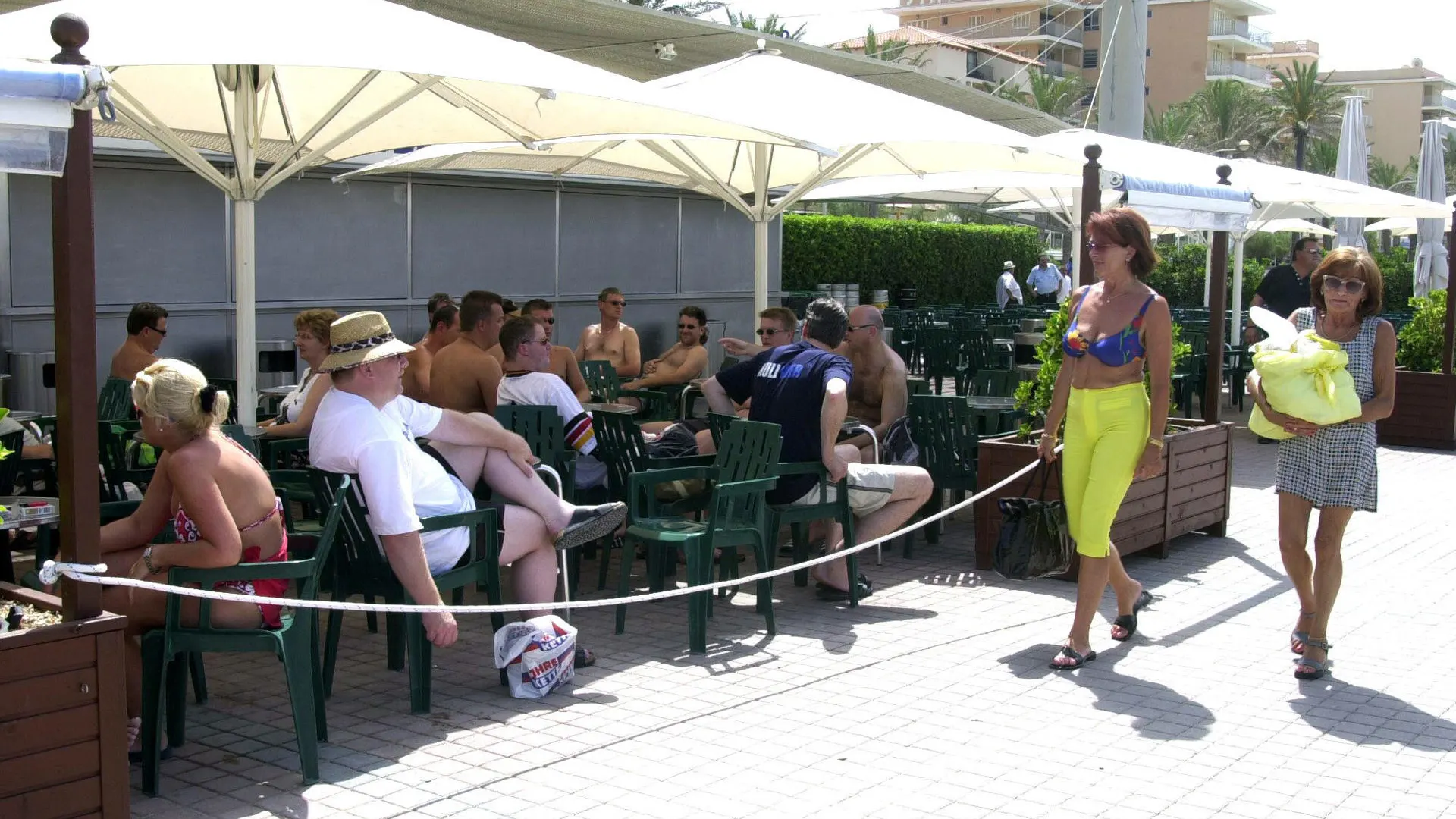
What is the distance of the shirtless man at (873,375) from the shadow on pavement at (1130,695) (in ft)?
7.30

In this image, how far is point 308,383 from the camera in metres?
6.93

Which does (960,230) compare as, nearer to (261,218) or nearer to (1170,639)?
(261,218)

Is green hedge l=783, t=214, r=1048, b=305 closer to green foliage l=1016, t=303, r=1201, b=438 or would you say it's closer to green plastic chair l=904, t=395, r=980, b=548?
green plastic chair l=904, t=395, r=980, b=548

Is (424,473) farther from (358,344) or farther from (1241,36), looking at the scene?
(1241,36)

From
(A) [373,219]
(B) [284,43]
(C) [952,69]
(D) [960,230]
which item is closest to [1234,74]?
(C) [952,69]

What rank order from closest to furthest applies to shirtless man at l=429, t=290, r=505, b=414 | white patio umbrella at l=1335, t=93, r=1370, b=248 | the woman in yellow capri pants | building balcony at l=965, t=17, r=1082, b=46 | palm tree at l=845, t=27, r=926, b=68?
1. the woman in yellow capri pants
2. shirtless man at l=429, t=290, r=505, b=414
3. white patio umbrella at l=1335, t=93, r=1370, b=248
4. palm tree at l=845, t=27, r=926, b=68
5. building balcony at l=965, t=17, r=1082, b=46

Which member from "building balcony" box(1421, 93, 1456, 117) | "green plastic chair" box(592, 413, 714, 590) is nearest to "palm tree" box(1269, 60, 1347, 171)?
"building balcony" box(1421, 93, 1456, 117)

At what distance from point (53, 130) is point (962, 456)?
5467 mm

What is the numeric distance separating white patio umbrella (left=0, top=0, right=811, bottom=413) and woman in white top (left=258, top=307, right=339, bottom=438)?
0.37 meters

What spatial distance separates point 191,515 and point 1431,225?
57.3 feet

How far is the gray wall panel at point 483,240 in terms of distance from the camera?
1327 centimetres

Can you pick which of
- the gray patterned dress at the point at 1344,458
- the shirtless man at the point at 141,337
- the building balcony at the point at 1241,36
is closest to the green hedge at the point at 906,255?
the shirtless man at the point at 141,337

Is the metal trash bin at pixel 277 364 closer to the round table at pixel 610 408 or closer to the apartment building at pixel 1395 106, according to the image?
the round table at pixel 610 408

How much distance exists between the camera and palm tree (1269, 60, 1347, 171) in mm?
71062
